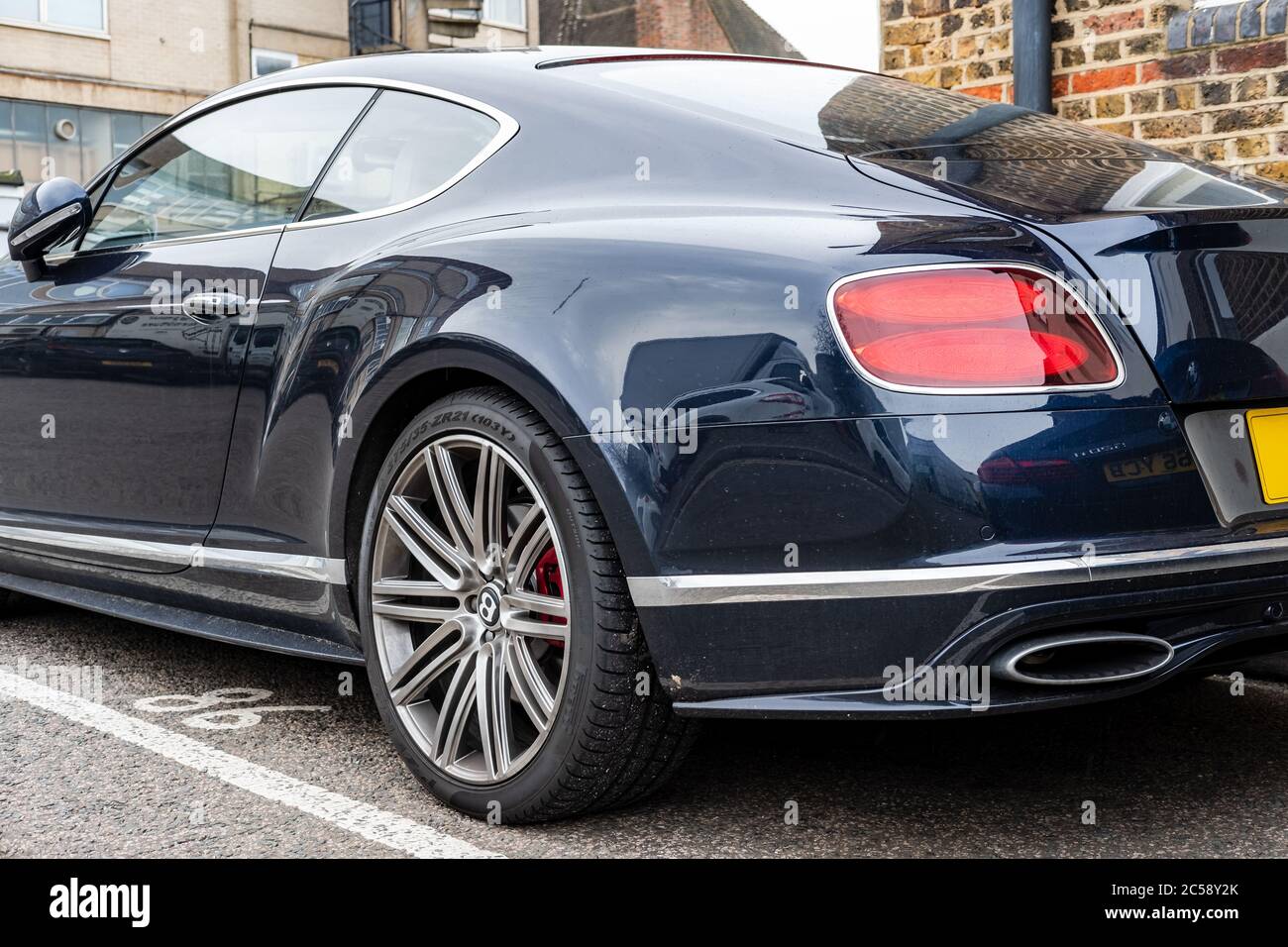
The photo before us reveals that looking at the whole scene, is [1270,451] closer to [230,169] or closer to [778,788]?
[778,788]

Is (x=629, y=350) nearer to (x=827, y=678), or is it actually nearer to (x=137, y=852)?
(x=827, y=678)

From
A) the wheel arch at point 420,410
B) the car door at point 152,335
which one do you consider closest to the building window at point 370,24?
the car door at point 152,335

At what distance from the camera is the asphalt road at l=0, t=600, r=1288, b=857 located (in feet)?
9.09

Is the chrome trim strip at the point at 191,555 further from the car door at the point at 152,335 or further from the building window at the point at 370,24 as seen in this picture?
the building window at the point at 370,24

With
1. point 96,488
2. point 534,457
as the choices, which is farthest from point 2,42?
point 534,457

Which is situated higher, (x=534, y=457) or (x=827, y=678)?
(x=534, y=457)

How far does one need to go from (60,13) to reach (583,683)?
81.0 feet

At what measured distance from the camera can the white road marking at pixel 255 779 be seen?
279 centimetres

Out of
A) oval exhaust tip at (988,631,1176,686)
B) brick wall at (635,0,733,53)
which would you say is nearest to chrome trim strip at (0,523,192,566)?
oval exhaust tip at (988,631,1176,686)
